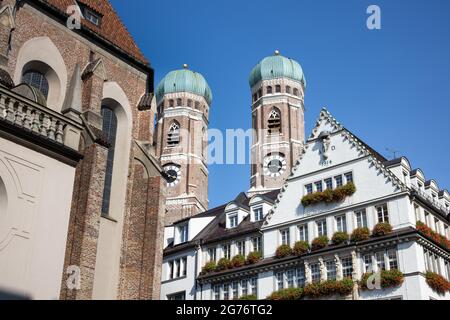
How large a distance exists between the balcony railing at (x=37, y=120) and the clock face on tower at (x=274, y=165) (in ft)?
190

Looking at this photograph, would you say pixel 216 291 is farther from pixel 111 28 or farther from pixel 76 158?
pixel 76 158

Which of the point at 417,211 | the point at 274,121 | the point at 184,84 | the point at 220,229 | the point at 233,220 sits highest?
the point at 184,84

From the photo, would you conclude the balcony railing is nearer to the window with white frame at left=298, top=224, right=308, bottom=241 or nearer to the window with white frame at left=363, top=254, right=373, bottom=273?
the window with white frame at left=363, top=254, right=373, bottom=273

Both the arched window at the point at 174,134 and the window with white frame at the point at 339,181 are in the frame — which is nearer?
the window with white frame at the point at 339,181

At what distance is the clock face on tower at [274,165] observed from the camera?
244ft

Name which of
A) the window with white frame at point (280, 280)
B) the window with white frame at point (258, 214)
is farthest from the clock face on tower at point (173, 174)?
the window with white frame at point (280, 280)

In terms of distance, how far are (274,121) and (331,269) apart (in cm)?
4809

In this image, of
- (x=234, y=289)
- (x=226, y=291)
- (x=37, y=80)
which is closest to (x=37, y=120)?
(x=37, y=80)

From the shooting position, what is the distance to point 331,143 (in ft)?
118

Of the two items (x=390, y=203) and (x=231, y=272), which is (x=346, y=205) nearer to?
(x=390, y=203)

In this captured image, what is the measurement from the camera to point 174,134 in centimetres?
8156

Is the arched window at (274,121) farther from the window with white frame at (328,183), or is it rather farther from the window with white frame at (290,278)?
the window with white frame at (290,278)
